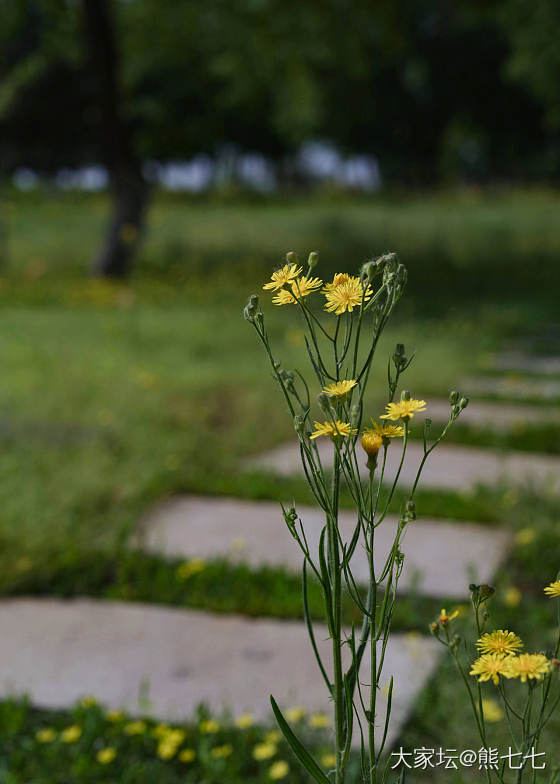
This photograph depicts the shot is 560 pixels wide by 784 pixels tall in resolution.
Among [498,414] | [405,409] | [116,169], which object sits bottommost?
[405,409]

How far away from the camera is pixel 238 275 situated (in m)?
9.38

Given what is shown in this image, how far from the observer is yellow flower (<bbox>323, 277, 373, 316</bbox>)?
752mm

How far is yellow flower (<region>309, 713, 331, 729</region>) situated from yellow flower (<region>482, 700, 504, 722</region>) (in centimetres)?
27

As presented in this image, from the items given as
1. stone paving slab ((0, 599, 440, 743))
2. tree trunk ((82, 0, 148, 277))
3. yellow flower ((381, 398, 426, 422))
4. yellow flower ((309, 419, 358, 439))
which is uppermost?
tree trunk ((82, 0, 148, 277))

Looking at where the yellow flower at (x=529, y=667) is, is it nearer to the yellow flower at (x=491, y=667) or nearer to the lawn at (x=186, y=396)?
the yellow flower at (x=491, y=667)

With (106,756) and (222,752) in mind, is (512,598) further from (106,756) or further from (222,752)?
(106,756)

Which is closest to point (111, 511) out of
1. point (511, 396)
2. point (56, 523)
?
point (56, 523)

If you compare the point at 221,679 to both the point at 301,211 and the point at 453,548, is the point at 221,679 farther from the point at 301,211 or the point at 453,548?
the point at 301,211

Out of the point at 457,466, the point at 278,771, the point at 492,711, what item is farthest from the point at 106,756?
the point at 457,466

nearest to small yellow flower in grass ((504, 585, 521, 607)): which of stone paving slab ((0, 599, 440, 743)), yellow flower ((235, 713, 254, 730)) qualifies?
stone paving slab ((0, 599, 440, 743))

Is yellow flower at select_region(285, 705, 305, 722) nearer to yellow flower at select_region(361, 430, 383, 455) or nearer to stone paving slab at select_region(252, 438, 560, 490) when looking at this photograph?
yellow flower at select_region(361, 430, 383, 455)

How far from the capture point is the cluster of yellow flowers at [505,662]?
0.71 meters

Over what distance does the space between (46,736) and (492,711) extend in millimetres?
787

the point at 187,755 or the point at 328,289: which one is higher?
the point at 328,289
